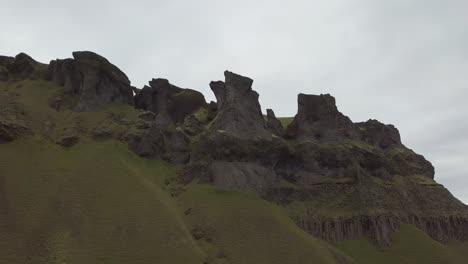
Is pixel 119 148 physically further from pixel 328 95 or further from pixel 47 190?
pixel 328 95

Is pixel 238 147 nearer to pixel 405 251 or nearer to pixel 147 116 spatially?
pixel 147 116

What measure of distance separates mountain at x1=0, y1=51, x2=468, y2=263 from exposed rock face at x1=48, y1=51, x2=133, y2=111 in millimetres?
344

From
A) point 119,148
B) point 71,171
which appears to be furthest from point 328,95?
point 71,171

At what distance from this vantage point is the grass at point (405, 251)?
97125 millimetres

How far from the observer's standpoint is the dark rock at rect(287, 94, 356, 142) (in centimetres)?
11919

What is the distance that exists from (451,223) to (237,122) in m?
63.6

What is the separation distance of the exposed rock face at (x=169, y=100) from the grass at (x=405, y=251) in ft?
184

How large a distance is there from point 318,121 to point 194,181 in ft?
131

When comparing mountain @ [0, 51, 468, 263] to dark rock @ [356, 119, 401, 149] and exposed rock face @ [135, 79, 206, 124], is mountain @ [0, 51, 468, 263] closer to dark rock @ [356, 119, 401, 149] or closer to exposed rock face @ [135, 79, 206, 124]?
exposed rock face @ [135, 79, 206, 124]

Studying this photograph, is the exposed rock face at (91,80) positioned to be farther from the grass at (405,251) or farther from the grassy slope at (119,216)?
the grass at (405,251)

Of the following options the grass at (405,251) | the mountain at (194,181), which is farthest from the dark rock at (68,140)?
the grass at (405,251)

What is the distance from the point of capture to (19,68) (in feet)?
418

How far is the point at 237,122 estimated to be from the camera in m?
106

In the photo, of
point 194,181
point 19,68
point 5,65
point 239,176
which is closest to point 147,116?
point 194,181
